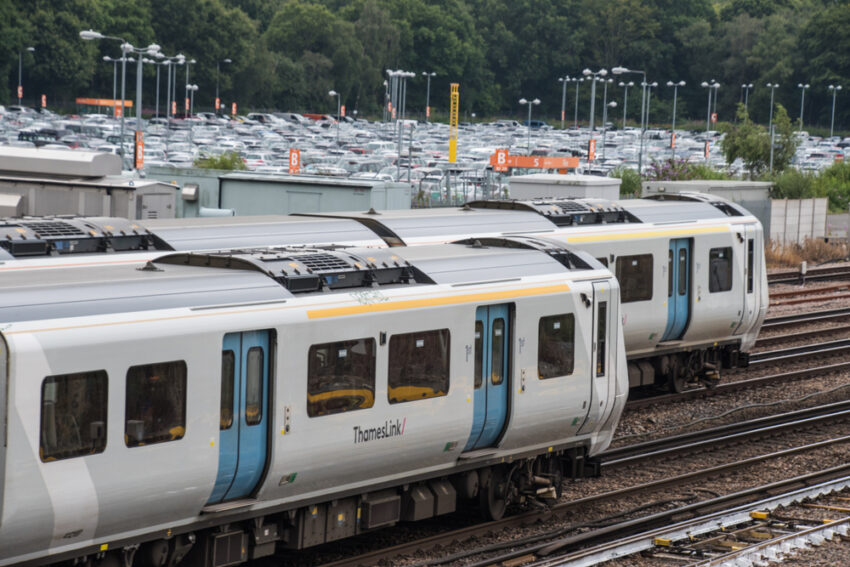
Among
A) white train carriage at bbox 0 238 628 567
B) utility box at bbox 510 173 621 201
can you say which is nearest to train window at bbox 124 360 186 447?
white train carriage at bbox 0 238 628 567

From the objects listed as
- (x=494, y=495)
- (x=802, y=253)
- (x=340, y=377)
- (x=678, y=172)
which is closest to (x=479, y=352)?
(x=340, y=377)

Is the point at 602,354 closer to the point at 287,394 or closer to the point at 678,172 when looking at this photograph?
the point at 287,394

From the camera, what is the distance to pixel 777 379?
2188 centimetres

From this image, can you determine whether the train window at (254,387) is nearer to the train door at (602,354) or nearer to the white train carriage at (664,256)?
the train door at (602,354)

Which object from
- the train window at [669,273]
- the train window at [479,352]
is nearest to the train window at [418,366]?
the train window at [479,352]

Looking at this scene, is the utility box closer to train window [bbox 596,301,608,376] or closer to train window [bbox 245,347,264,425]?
train window [bbox 596,301,608,376]

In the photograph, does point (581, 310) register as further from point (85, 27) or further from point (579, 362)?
point (85, 27)

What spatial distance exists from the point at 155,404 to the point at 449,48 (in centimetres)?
12682

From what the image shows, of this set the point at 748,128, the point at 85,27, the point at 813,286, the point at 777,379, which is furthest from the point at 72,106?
the point at 777,379

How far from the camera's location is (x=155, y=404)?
29.7ft

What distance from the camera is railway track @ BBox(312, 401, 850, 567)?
→ 1175cm

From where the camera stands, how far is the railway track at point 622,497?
11750mm

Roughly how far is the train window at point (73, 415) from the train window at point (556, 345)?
16.0ft

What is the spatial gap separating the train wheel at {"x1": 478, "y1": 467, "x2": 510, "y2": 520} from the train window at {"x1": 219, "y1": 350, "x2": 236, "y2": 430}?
3.78m
